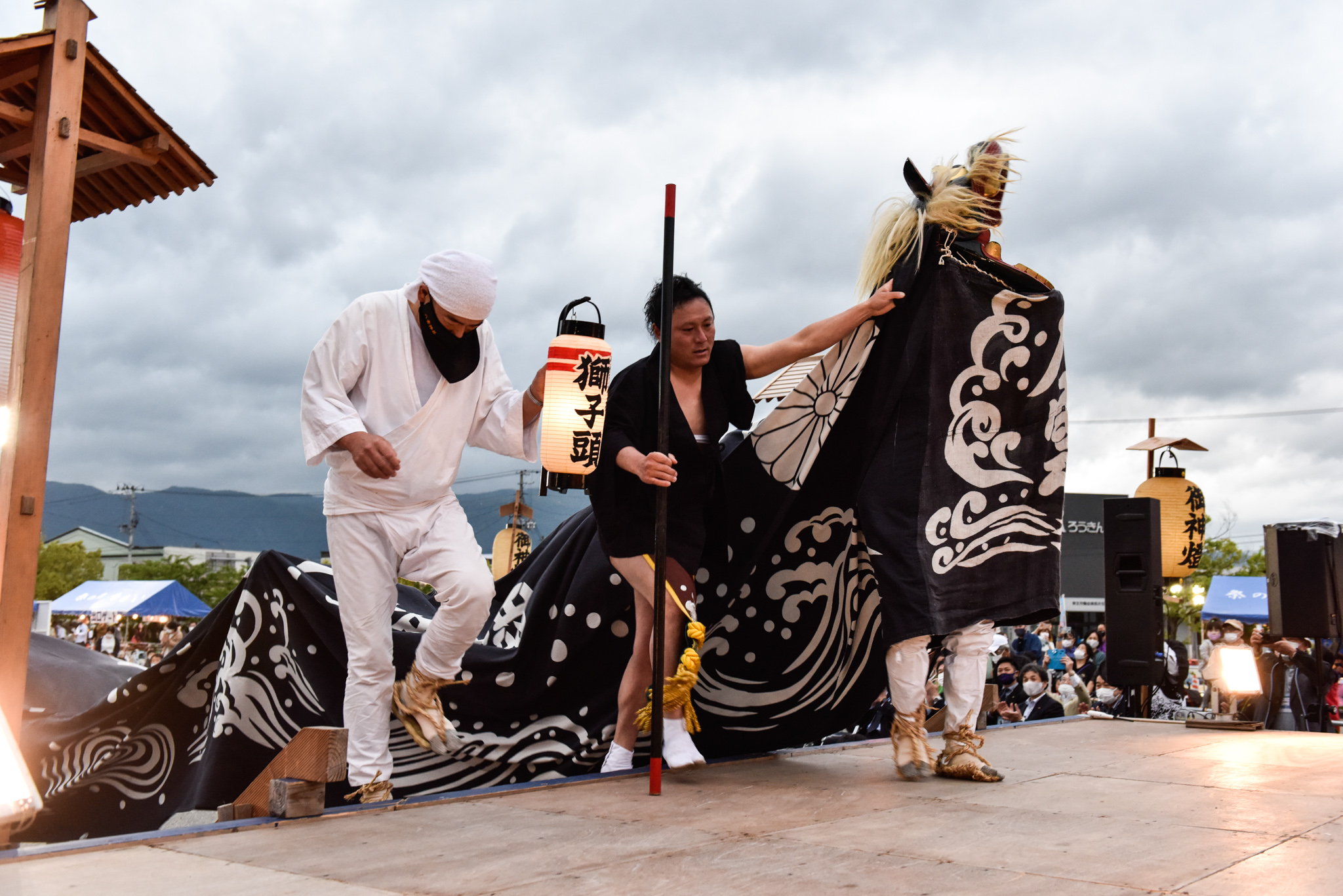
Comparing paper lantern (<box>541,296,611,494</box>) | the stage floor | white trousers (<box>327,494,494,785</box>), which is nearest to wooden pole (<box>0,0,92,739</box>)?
the stage floor

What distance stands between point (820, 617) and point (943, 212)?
65.5 inches

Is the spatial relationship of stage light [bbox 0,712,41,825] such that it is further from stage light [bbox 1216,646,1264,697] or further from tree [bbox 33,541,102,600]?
tree [bbox 33,541,102,600]

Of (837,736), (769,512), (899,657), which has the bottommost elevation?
(837,736)

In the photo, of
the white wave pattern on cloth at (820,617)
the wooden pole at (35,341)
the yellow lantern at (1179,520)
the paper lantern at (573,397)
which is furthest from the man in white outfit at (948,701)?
the yellow lantern at (1179,520)

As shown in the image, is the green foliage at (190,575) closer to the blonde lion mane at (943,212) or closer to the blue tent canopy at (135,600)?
the blue tent canopy at (135,600)

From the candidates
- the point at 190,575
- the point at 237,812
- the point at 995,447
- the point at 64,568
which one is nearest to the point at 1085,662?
→ the point at 995,447

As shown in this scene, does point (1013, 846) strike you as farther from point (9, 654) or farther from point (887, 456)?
point (9, 654)

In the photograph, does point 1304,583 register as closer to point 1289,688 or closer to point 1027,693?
point 1289,688

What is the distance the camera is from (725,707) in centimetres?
418

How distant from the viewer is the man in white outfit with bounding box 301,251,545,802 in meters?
3.27

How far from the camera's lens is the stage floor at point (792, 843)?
207cm

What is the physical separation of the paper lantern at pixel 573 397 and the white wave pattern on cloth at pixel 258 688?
5.68ft

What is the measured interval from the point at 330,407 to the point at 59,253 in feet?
2.81

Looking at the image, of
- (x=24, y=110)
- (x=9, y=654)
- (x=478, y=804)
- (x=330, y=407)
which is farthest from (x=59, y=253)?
(x=478, y=804)
